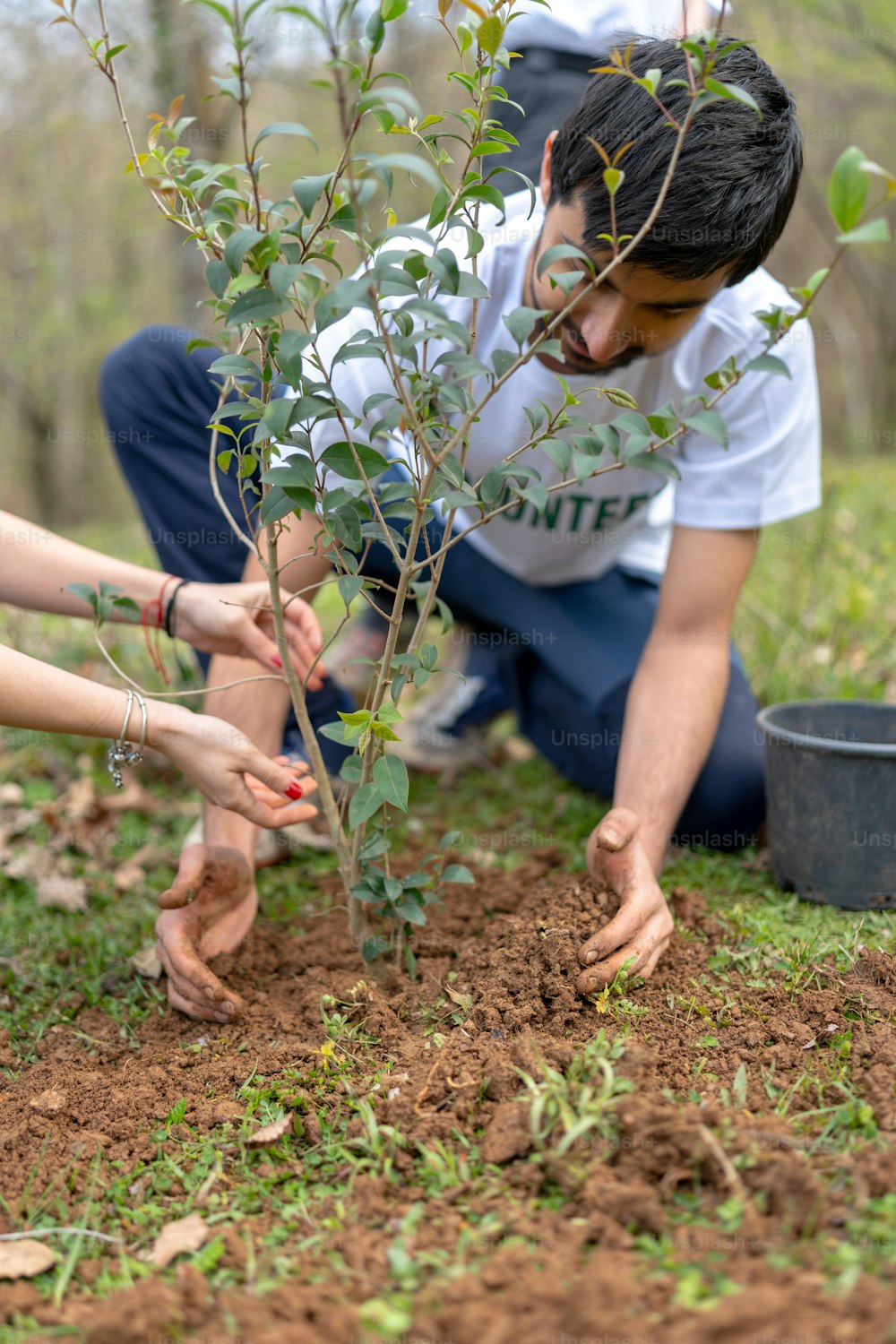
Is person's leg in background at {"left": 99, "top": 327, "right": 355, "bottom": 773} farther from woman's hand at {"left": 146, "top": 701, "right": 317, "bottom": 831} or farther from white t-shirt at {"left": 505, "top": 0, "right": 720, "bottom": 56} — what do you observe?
white t-shirt at {"left": 505, "top": 0, "right": 720, "bottom": 56}

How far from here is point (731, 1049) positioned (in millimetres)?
1577

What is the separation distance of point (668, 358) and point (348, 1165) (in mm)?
1792

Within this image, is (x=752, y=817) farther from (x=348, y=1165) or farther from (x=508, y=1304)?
(x=508, y=1304)

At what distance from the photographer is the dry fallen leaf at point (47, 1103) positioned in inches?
61.6

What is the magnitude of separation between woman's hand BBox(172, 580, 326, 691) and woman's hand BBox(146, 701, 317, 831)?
0.88 feet

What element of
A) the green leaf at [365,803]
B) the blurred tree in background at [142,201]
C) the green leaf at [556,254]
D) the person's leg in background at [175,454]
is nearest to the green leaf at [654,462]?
the green leaf at [556,254]

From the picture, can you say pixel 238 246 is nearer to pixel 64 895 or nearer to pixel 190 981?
pixel 190 981

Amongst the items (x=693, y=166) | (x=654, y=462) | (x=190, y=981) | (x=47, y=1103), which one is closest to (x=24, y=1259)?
(x=47, y=1103)

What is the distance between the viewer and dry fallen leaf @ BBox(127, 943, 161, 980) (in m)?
2.05

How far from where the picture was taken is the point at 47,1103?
1.57m

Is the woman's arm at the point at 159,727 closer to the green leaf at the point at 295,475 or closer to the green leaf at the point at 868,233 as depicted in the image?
the green leaf at the point at 295,475

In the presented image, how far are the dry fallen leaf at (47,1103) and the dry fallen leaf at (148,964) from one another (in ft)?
1.45

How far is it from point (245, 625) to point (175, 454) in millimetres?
1010

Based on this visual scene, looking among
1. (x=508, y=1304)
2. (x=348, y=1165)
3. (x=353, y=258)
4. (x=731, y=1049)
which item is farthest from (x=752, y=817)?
(x=353, y=258)
